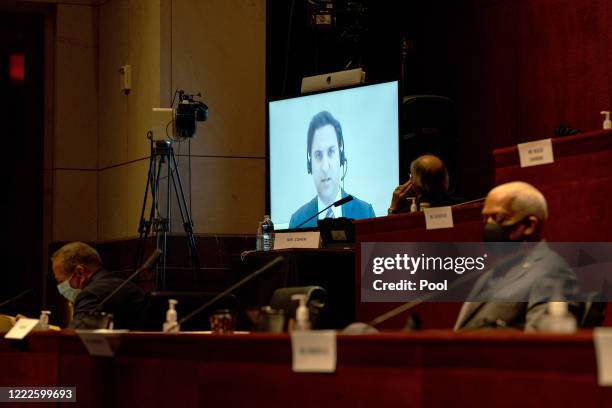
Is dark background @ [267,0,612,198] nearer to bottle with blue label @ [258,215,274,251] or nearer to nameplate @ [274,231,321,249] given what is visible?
nameplate @ [274,231,321,249]

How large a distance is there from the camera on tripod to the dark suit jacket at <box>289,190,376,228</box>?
2.70 ft

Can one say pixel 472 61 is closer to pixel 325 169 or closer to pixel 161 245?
pixel 325 169

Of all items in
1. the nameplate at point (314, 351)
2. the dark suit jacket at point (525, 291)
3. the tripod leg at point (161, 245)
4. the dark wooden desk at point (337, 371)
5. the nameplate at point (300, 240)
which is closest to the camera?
the dark wooden desk at point (337, 371)

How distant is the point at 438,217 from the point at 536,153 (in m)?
0.57

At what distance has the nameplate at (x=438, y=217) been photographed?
175 inches

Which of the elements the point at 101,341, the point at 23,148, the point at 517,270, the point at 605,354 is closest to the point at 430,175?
the point at 517,270

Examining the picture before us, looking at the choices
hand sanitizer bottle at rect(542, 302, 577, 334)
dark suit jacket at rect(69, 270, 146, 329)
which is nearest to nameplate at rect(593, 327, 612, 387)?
hand sanitizer bottle at rect(542, 302, 577, 334)

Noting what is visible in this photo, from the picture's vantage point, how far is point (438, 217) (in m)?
4.51

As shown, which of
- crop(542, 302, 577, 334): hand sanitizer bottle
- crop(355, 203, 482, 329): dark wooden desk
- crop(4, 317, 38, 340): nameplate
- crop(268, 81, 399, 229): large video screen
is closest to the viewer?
crop(542, 302, 577, 334): hand sanitizer bottle

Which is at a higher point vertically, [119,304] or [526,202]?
[526,202]

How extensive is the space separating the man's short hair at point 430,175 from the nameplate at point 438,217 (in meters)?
0.39

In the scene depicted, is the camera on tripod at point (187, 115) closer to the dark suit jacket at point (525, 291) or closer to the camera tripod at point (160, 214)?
the camera tripod at point (160, 214)

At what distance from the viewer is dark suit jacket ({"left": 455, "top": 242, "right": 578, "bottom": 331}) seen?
3.21 meters

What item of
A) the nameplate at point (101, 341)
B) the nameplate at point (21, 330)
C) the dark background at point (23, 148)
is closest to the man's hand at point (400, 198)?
the nameplate at point (21, 330)
